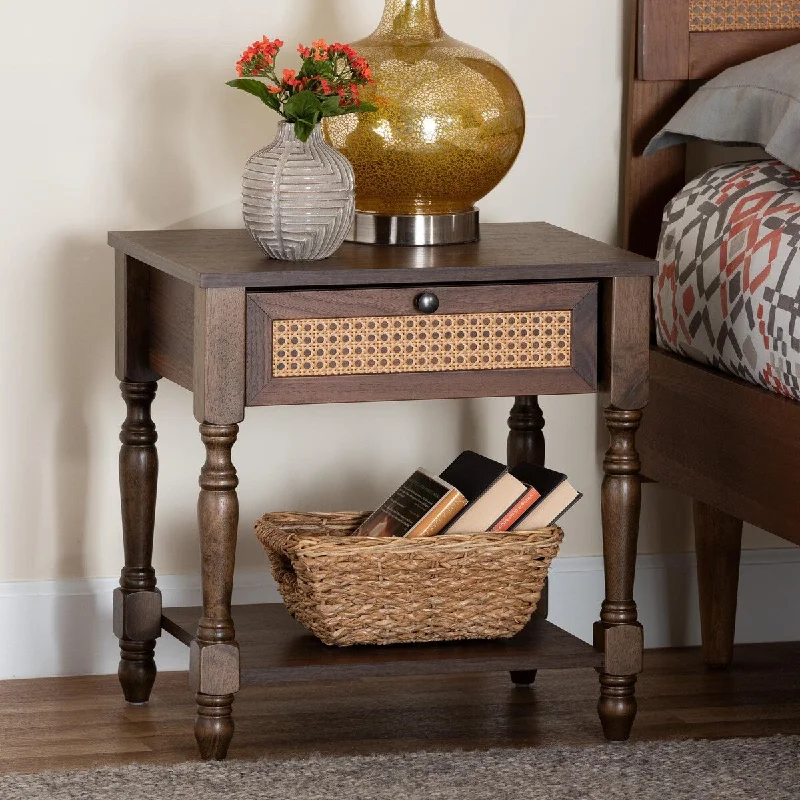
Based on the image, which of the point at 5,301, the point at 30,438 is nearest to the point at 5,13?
the point at 5,301

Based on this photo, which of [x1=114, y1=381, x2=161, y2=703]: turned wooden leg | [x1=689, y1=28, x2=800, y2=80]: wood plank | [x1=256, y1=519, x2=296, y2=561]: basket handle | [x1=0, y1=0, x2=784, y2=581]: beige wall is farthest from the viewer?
[x1=689, y1=28, x2=800, y2=80]: wood plank

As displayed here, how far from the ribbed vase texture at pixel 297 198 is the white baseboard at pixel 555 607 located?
2.09 feet

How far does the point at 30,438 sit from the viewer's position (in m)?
2.15

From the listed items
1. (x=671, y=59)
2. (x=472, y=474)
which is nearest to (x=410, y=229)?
(x=472, y=474)

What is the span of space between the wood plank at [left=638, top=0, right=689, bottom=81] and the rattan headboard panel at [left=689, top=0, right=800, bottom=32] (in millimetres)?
18

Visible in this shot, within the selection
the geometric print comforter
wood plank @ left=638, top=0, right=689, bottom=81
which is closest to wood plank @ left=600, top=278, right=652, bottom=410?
the geometric print comforter

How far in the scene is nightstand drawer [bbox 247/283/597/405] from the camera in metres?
1.71

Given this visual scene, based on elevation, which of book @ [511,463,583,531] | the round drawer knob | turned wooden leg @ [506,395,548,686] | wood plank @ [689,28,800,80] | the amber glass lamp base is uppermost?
wood plank @ [689,28,800,80]

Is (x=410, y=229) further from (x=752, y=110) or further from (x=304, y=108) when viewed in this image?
(x=752, y=110)

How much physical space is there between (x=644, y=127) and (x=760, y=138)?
252 mm

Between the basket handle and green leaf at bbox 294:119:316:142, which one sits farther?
the basket handle

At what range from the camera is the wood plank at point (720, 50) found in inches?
87.0

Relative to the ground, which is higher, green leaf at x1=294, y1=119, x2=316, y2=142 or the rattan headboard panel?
the rattan headboard panel

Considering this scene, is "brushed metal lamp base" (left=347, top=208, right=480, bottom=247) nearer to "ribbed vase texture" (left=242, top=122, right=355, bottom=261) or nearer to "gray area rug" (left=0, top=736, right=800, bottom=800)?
"ribbed vase texture" (left=242, top=122, right=355, bottom=261)
